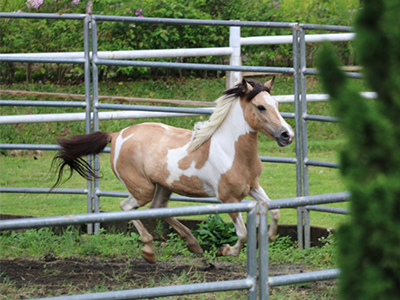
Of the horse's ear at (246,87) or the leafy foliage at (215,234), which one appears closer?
the horse's ear at (246,87)

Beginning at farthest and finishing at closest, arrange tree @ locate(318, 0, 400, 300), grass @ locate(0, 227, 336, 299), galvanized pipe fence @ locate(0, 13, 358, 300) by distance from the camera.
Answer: grass @ locate(0, 227, 336, 299) → galvanized pipe fence @ locate(0, 13, 358, 300) → tree @ locate(318, 0, 400, 300)

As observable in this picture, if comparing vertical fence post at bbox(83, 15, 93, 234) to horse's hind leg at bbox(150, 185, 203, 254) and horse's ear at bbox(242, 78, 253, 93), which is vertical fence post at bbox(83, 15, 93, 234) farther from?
horse's ear at bbox(242, 78, 253, 93)

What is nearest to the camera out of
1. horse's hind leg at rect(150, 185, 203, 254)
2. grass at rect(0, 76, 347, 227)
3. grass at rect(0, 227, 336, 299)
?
grass at rect(0, 227, 336, 299)

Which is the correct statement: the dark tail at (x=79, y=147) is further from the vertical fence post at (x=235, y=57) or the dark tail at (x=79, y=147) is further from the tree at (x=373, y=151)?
the tree at (x=373, y=151)

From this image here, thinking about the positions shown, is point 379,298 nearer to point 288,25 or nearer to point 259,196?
point 259,196

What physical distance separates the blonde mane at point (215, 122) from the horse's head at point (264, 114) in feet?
0.35

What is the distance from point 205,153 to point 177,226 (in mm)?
651

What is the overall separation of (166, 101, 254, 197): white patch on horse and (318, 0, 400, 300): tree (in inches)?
116

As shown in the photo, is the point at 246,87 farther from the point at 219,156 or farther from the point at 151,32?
the point at 151,32

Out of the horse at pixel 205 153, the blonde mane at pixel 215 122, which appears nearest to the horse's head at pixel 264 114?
the horse at pixel 205 153

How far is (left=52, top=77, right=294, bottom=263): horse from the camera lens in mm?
4133

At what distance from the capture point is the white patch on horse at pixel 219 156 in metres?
4.19

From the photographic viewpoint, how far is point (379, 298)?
1.21 metres

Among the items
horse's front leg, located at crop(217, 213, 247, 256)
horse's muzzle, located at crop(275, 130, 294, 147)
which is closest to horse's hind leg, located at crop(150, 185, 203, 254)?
horse's front leg, located at crop(217, 213, 247, 256)
